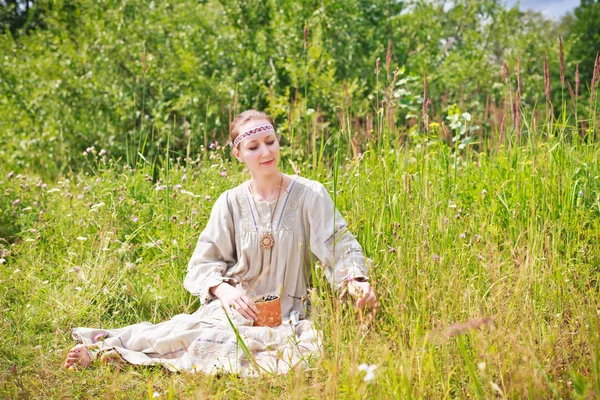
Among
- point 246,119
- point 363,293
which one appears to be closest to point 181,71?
point 246,119

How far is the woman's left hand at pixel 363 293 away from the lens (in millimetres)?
2775

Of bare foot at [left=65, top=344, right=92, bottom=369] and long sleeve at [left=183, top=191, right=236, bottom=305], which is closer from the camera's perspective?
bare foot at [left=65, top=344, right=92, bottom=369]

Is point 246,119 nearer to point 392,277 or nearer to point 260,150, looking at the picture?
point 260,150

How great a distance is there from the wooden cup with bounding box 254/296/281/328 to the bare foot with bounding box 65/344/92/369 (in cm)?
78

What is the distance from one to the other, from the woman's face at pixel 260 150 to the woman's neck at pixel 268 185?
2.4 inches

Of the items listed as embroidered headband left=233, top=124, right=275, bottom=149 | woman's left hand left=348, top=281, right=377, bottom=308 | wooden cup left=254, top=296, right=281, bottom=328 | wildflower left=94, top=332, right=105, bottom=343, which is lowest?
wildflower left=94, top=332, right=105, bottom=343

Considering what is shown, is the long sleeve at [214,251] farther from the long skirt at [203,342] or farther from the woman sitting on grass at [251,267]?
the long skirt at [203,342]

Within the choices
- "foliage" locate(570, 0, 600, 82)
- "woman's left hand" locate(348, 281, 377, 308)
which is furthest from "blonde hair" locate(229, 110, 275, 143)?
"foliage" locate(570, 0, 600, 82)

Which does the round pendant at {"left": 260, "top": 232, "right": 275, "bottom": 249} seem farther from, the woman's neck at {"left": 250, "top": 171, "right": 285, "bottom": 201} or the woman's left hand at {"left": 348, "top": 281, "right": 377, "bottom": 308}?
the woman's left hand at {"left": 348, "top": 281, "right": 377, "bottom": 308}

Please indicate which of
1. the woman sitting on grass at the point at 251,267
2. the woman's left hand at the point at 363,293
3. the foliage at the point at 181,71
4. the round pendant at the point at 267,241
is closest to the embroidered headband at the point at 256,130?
the woman sitting on grass at the point at 251,267

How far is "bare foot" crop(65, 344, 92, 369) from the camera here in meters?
2.85

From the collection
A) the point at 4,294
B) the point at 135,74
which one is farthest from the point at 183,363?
the point at 135,74

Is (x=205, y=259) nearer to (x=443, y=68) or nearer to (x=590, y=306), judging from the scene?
(x=590, y=306)

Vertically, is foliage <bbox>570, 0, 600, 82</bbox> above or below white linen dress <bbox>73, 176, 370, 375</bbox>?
above
